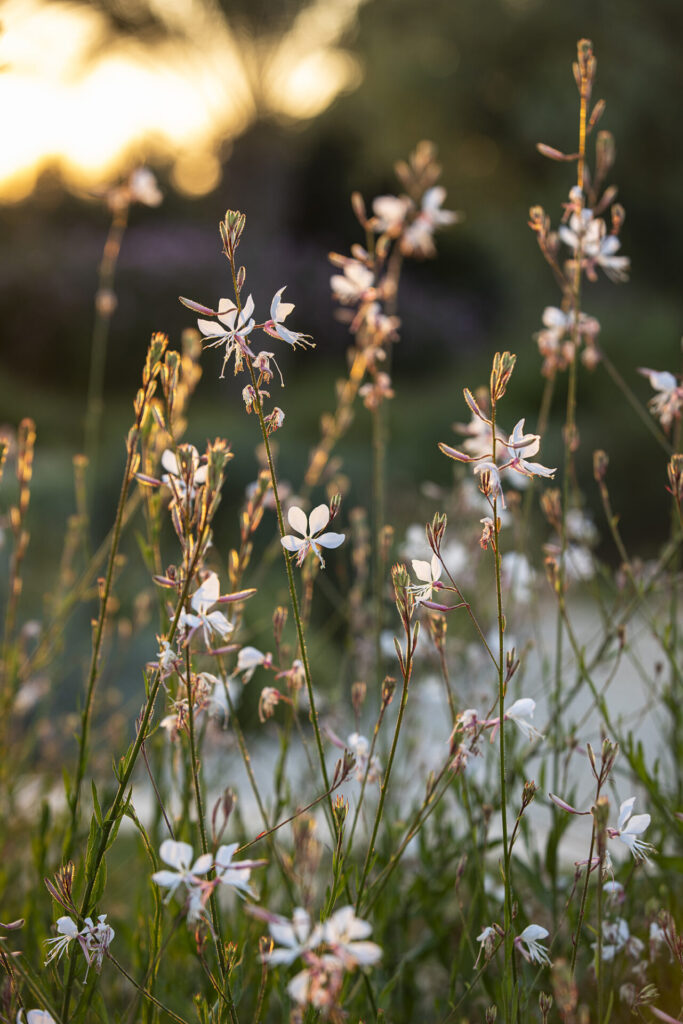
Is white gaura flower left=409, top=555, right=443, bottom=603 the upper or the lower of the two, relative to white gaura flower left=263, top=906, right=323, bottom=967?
upper

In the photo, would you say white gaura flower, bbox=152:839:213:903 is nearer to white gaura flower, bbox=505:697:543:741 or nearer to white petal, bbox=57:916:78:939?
white petal, bbox=57:916:78:939

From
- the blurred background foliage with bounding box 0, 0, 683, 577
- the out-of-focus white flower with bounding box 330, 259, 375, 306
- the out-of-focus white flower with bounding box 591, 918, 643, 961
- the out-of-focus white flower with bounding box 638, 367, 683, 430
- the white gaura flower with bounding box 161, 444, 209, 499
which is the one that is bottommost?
the out-of-focus white flower with bounding box 591, 918, 643, 961

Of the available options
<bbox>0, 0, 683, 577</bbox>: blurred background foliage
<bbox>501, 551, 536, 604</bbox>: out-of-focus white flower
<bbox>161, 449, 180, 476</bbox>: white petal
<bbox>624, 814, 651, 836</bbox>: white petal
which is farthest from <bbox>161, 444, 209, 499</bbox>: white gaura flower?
<bbox>0, 0, 683, 577</bbox>: blurred background foliage

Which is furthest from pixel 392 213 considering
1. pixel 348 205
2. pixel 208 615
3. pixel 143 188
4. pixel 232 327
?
pixel 348 205

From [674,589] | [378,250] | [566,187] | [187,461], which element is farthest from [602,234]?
[566,187]

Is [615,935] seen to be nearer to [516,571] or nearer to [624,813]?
[624,813]

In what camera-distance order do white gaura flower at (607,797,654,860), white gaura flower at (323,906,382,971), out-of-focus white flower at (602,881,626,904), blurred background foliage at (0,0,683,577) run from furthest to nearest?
blurred background foliage at (0,0,683,577) → out-of-focus white flower at (602,881,626,904) → white gaura flower at (607,797,654,860) → white gaura flower at (323,906,382,971)
